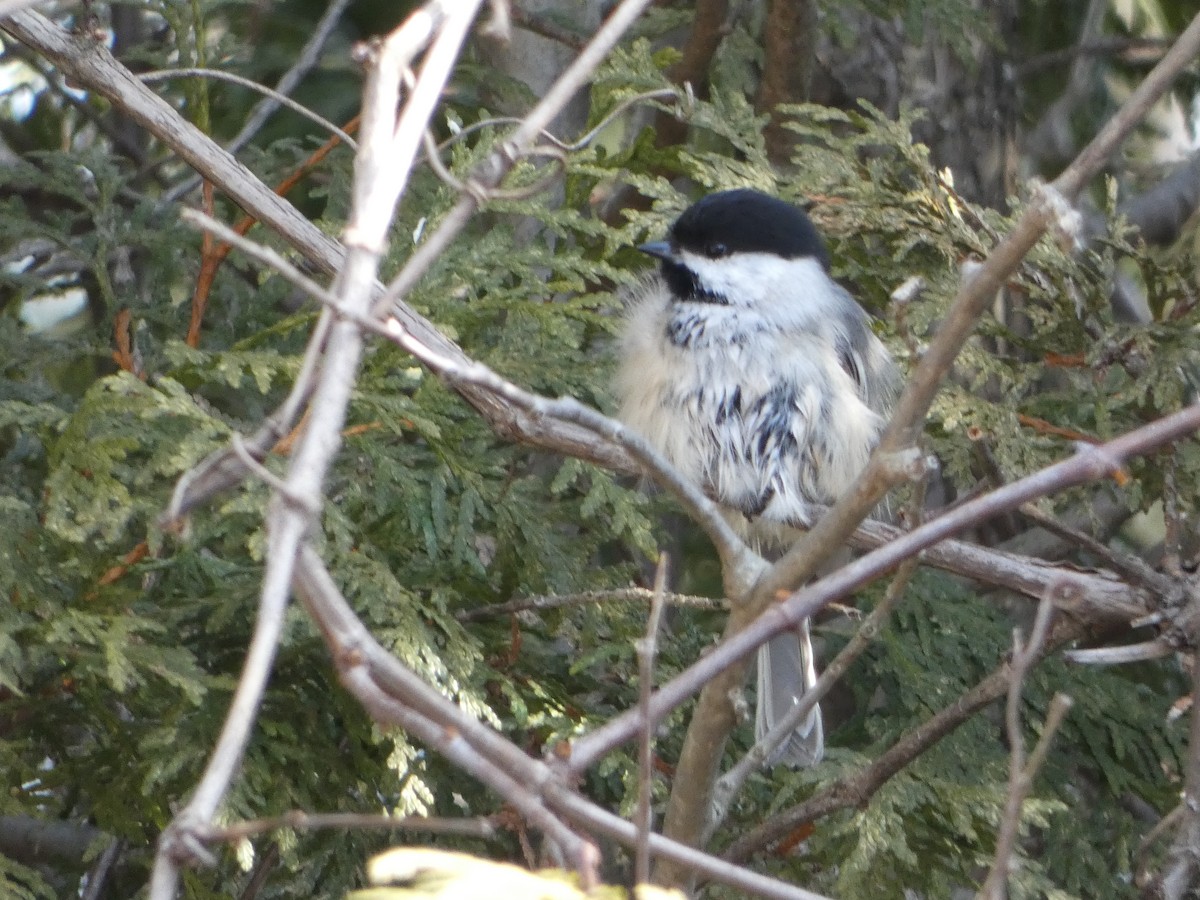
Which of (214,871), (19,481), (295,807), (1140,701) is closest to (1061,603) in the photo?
(1140,701)

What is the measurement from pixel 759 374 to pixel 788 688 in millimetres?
764

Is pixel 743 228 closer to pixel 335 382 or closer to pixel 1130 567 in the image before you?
pixel 1130 567

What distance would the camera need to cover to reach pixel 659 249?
11.7 ft

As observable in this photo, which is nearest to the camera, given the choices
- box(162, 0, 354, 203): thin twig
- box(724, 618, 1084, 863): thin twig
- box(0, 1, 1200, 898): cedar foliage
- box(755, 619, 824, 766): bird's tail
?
box(724, 618, 1084, 863): thin twig

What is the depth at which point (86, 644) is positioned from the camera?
272cm

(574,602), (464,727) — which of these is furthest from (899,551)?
(574,602)

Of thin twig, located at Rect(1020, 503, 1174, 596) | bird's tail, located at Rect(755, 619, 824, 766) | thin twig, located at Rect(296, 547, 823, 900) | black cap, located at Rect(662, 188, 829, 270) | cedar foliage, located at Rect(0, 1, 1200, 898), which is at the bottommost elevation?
bird's tail, located at Rect(755, 619, 824, 766)

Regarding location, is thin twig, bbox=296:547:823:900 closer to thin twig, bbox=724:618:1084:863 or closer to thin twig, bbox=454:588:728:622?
thin twig, bbox=454:588:728:622

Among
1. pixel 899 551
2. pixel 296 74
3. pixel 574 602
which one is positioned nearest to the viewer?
pixel 899 551

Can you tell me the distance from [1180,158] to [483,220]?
9.40 ft

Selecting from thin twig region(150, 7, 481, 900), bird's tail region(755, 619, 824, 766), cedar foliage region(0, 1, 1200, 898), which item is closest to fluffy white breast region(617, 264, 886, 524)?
cedar foliage region(0, 1, 1200, 898)

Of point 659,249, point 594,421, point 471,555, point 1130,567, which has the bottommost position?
point 471,555

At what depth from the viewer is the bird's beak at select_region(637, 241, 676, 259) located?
3.56 meters

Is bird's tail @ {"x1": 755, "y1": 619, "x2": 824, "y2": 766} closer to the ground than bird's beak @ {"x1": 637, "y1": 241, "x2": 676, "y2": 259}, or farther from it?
closer to the ground
